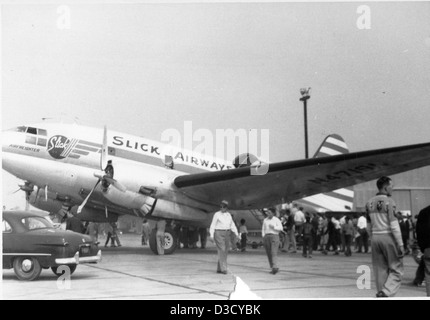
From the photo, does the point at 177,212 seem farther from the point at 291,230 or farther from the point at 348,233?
the point at 348,233

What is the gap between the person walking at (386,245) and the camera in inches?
259

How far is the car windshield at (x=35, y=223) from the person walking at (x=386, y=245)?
5672 mm

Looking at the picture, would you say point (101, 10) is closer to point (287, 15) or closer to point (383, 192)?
point (287, 15)

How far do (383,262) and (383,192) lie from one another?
98 centimetres

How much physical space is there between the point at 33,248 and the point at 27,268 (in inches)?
14.4

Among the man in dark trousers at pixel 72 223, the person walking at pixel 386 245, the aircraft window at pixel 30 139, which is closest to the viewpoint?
the person walking at pixel 386 245

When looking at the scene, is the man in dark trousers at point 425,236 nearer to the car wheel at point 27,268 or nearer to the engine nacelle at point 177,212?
the car wheel at point 27,268

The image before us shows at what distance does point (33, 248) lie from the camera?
8.30m

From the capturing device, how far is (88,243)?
891cm

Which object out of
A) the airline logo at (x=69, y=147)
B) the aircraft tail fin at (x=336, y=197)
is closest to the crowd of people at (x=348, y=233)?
the aircraft tail fin at (x=336, y=197)

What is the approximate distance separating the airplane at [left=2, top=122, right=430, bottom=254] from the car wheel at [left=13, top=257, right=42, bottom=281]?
4361 millimetres

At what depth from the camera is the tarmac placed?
22.8 ft

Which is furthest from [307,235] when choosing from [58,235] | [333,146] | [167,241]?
[58,235]

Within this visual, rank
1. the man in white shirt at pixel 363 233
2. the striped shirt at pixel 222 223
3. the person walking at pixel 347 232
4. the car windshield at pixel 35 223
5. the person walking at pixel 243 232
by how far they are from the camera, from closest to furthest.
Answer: the car windshield at pixel 35 223
the striped shirt at pixel 222 223
the person walking at pixel 347 232
the person walking at pixel 243 232
the man in white shirt at pixel 363 233
